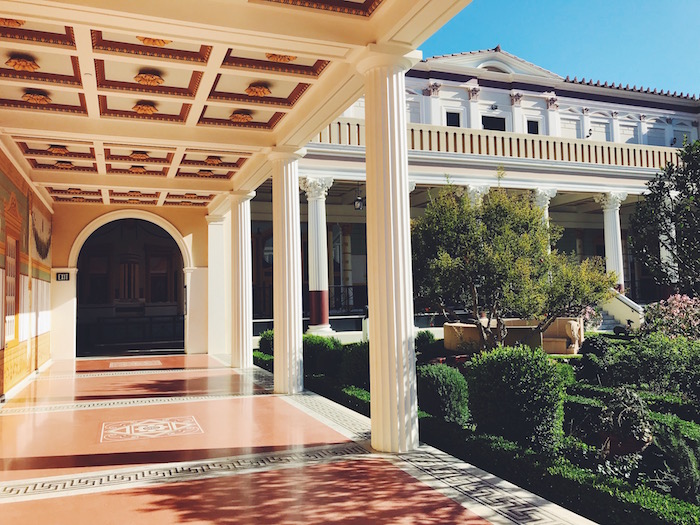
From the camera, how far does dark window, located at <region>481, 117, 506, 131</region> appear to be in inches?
896

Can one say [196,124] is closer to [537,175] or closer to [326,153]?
[326,153]

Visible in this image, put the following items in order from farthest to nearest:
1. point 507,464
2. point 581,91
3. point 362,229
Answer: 1. point 581,91
2. point 362,229
3. point 507,464

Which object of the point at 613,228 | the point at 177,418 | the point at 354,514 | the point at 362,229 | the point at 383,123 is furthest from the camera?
the point at 362,229

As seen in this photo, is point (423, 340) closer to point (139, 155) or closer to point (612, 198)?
point (139, 155)

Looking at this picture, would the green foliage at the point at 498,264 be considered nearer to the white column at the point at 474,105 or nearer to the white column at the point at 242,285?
the white column at the point at 242,285

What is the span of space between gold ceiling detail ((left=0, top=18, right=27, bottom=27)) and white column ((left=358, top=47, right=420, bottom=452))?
10.3 ft

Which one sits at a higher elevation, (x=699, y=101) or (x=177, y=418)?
(x=699, y=101)

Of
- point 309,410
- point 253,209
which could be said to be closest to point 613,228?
point 253,209

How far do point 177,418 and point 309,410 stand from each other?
Answer: 1642 millimetres

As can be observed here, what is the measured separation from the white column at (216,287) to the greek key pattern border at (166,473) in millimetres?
10590

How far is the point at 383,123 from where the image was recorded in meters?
5.80

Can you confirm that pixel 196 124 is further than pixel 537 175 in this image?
No

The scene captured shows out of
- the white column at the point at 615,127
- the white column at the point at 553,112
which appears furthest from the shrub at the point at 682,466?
the white column at the point at 615,127

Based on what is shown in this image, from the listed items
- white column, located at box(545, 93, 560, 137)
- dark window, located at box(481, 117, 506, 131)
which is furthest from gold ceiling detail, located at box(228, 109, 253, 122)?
white column, located at box(545, 93, 560, 137)
